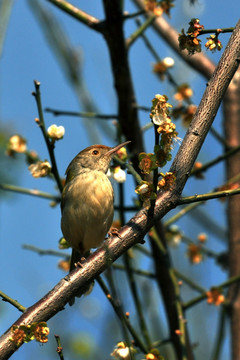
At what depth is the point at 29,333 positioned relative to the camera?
2719mm

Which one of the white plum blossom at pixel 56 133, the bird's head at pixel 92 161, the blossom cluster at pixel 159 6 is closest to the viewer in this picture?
the white plum blossom at pixel 56 133

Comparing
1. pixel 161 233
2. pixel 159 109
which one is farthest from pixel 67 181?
pixel 159 109

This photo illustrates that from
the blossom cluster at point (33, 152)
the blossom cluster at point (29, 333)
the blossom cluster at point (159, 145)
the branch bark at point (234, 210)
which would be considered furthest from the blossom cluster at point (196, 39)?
the branch bark at point (234, 210)

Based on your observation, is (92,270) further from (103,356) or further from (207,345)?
(207,345)

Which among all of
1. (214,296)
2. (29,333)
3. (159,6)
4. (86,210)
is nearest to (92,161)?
(86,210)

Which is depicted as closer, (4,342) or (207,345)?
(4,342)

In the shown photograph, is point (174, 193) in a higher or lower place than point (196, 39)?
lower

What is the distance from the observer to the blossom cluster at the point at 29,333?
2691 mm

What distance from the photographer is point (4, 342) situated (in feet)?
8.82

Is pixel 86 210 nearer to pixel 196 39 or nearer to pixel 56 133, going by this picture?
pixel 56 133

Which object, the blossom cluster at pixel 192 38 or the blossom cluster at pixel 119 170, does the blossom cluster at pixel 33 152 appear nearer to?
the blossom cluster at pixel 119 170

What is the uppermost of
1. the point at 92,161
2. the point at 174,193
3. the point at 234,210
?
the point at 92,161

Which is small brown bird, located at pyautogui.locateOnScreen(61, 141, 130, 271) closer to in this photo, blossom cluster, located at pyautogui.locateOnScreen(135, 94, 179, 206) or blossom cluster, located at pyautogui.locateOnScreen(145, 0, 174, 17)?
blossom cluster, located at pyautogui.locateOnScreen(145, 0, 174, 17)

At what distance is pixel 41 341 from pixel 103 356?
57.9 inches
